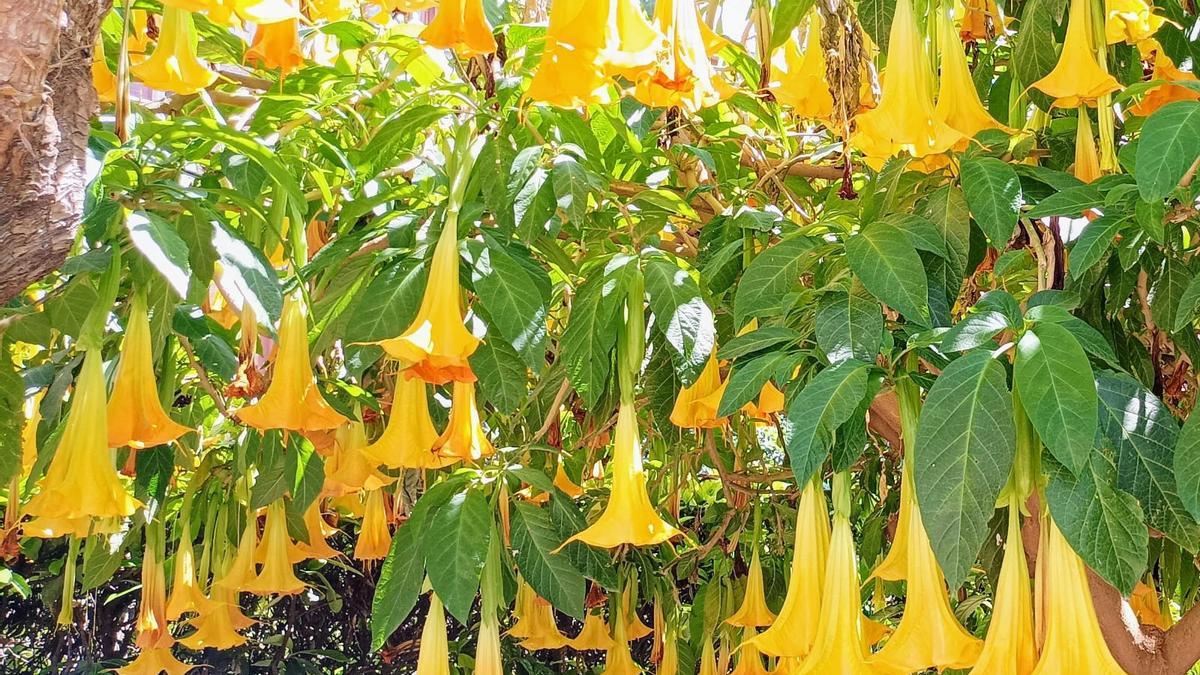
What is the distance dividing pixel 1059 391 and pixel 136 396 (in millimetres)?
1034

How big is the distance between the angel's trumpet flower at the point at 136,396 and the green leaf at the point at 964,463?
3.00 feet

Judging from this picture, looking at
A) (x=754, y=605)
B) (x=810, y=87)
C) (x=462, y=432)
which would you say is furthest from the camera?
(x=754, y=605)

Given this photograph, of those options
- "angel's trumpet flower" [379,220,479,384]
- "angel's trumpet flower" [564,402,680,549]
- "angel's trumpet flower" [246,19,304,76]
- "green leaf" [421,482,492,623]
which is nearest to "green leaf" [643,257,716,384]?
"angel's trumpet flower" [564,402,680,549]

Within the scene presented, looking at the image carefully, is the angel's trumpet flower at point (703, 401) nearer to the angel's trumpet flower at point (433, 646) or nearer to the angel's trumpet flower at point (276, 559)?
the angel's trumpet flower at point (433, 646)

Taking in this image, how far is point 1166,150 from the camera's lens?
3.06ft

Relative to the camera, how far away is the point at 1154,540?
157 centimetres

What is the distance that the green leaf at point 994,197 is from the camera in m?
1.11

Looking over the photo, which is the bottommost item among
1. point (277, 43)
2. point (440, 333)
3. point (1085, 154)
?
point (440, 333)

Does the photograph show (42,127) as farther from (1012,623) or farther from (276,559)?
(276,559)

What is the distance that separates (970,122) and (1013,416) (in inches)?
16.9

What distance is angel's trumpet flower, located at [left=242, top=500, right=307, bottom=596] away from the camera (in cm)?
213

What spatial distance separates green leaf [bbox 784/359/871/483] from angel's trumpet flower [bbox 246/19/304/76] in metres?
0.87

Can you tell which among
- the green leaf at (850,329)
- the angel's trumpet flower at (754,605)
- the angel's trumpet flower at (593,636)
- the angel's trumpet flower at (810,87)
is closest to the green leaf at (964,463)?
the green leaf at (850,329)

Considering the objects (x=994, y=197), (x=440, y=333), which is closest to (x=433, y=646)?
(x=440, y=333)
